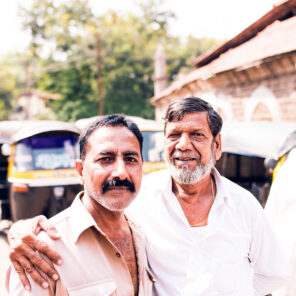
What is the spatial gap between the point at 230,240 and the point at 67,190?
4228 mm

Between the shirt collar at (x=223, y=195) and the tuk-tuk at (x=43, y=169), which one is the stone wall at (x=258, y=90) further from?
the shirt collar at (x=223, y=195)

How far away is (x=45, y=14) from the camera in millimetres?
35281

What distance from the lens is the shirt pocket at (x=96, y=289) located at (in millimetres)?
1509

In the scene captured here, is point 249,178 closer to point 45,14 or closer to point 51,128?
point 51,128

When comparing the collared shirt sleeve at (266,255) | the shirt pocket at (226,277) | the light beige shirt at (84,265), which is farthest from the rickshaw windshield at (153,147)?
the light beige shirt at (84,265)

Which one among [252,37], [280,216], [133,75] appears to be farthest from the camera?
[133,75]

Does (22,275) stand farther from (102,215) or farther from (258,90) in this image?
(258,90)

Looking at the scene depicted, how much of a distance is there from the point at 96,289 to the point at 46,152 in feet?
16.3

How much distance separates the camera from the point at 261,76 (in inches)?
393

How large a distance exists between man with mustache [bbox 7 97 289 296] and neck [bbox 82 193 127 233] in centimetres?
44

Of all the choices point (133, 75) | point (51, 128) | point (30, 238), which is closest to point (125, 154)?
point (30, 238)

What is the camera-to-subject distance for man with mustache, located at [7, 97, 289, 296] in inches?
82.4

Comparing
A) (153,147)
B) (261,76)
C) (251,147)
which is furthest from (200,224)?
(261,76)

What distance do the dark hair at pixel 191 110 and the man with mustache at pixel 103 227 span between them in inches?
21.3
